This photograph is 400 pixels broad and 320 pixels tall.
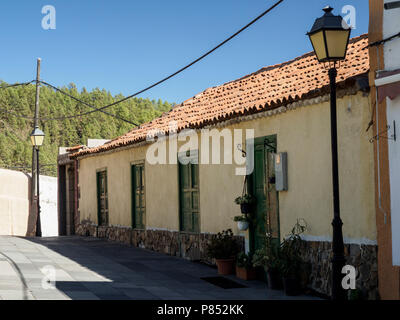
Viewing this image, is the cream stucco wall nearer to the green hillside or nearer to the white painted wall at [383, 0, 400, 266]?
the white painted wall at [383, 0, 400, 266]

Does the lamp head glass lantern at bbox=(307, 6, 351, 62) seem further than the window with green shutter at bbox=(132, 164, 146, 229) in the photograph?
No

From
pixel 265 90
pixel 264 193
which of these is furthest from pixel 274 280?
pixel 265 90

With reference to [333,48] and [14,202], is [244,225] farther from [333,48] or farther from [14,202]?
[14,202]

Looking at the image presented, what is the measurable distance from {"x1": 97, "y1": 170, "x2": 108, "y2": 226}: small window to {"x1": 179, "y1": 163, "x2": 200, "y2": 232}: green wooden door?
506cm

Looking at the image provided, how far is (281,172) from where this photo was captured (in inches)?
344

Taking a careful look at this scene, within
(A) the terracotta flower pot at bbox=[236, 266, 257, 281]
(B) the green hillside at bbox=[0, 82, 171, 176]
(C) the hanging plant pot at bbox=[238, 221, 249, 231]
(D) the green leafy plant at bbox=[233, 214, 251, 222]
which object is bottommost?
(A) the terracotta flower pot at bbox=[236, 266, 257, 281]

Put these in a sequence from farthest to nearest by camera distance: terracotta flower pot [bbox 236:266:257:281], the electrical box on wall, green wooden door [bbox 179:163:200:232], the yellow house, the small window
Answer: the small window, green wooden door [bbox 179:163:200:232], terracotta flower pot [bbox 236:266:257:281], the electrical box on wall, the yellow house

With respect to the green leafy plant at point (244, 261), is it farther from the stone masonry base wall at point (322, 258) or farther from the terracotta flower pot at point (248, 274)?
the stone masonry base wall at point (322, 258)

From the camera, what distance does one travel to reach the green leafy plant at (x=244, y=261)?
9414 millimetres

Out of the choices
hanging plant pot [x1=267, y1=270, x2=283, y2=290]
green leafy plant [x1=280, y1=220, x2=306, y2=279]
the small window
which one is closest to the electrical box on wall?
green leafy plant [x1=280, y1=220, x2=306, y2=279]

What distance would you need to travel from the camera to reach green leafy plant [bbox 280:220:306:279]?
26.8 feet

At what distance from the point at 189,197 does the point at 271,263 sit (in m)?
3.80

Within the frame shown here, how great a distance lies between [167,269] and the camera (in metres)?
10.6

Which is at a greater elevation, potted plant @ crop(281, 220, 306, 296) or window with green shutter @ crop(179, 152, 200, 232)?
window with green shutter @ crop(179, 152, 200, 232)
